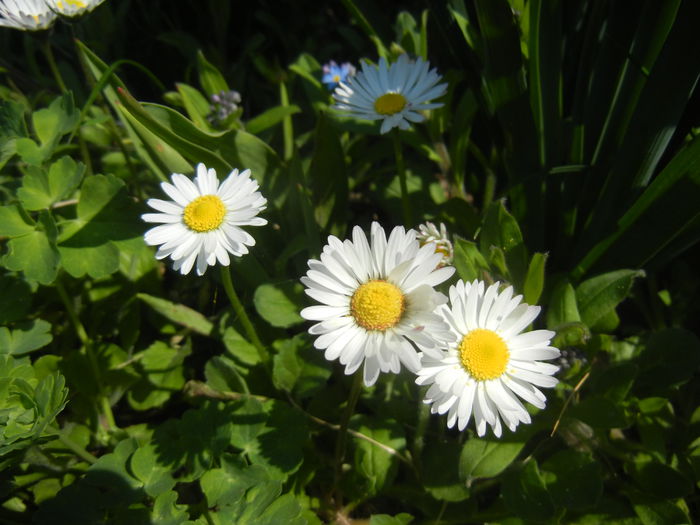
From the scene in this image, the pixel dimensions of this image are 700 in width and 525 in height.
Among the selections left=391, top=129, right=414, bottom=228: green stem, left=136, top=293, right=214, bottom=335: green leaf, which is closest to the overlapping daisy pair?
left=391, top=129, right=414, bottom=228: green stem

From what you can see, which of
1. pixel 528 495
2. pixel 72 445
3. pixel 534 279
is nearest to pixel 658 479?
pixel 528 495

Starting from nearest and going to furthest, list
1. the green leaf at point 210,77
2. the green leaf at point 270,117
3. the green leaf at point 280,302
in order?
the green leaf at point 280,302, the green leaf at point 270,117, the green leaf at point 210,77

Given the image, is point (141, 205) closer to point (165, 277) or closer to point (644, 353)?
point (165, 277)

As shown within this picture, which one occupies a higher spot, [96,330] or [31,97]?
[31,97]

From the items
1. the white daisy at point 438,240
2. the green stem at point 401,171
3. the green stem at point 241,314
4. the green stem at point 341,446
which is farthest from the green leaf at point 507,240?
the green stem at point 241,314

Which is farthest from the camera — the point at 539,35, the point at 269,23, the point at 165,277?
the point at 269,23

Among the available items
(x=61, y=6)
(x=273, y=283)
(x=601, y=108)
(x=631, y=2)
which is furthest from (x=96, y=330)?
(x=631, y=2)

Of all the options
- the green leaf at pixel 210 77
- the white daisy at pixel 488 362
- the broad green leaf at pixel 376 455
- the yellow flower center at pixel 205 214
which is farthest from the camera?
the green leaf at pixel 210 77

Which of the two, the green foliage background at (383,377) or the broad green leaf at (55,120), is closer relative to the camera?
the green foliage background at (383,377)

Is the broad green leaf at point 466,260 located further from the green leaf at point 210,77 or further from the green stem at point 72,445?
the green leaf at point 210,77
